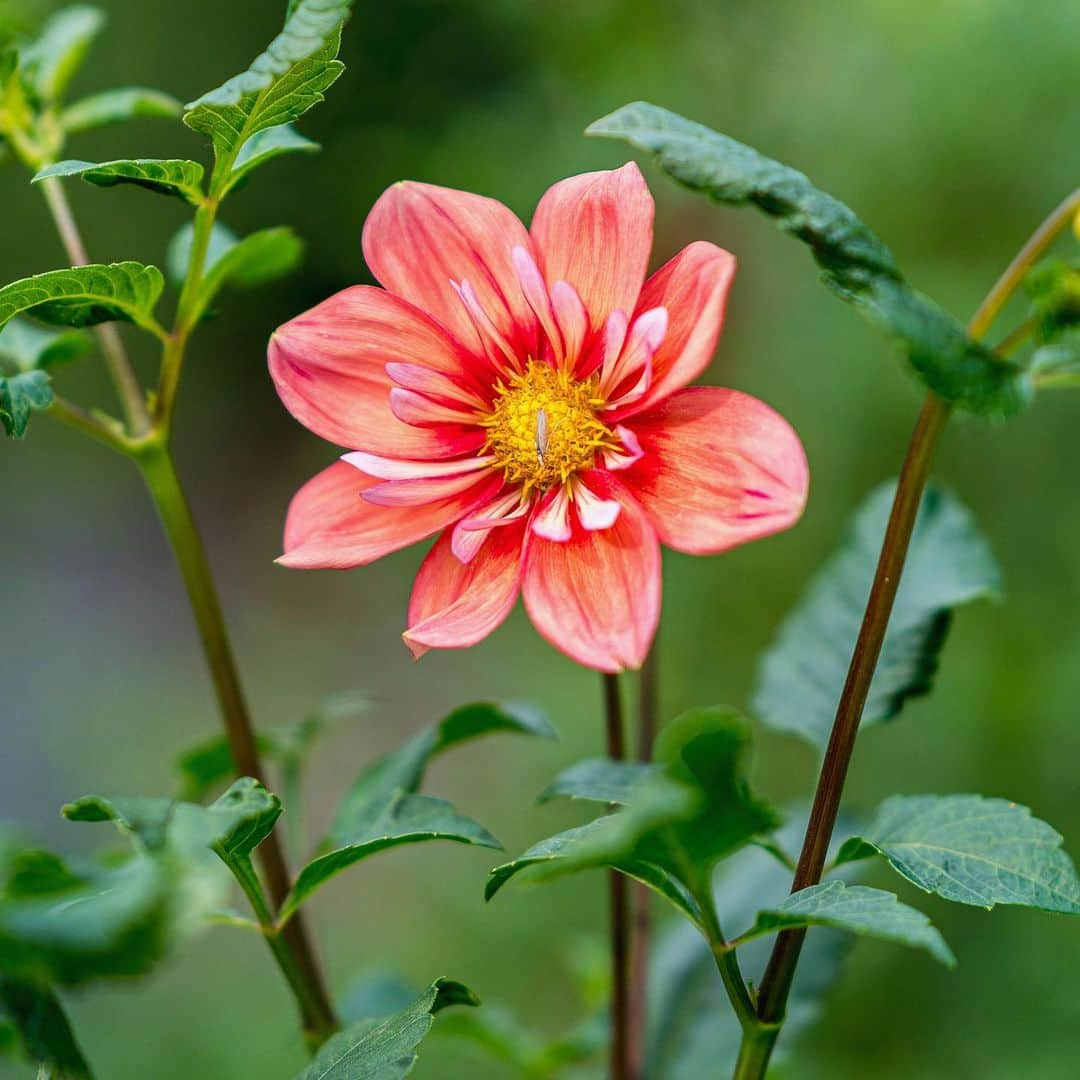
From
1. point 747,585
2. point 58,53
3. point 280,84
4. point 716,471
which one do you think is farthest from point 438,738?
point 747,585

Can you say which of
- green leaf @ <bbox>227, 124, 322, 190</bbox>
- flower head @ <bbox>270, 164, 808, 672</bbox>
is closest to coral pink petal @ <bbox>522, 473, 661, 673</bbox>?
flower head @ <bbox>270, 164, 808, 672</bbox>

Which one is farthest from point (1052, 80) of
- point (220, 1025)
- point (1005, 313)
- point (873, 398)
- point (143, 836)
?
point (220, 1025)

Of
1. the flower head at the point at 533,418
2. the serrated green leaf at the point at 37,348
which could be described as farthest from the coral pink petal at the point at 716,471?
the serrated green leaf at the point at 37,348

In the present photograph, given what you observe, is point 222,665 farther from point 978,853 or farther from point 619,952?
point 978,853

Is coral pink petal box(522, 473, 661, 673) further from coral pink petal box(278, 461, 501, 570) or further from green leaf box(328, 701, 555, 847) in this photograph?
green leaf box(328, 701, 555, 847)

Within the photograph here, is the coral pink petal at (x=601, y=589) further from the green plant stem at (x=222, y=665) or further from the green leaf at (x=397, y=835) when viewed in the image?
the green plant stem at (x=222, y=665)

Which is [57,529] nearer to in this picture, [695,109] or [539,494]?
[695,109]
